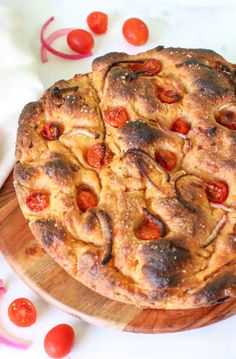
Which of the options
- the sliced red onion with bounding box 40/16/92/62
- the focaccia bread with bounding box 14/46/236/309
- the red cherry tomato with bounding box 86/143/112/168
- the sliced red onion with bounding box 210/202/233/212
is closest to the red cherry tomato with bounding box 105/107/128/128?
the focaccia bread with bounding box 14/46/236/309

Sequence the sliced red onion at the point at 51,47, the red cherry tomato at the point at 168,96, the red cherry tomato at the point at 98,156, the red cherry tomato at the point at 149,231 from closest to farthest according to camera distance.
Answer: the red cherry tomato at the point at 149,231 → the red cherry tomato at the point at 98,156 → the red cherry tomato at the point at 168,96 → the sliced red onion at the point at 51,47

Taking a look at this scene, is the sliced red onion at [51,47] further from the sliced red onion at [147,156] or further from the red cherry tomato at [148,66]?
the sliced red onion at [147,156]

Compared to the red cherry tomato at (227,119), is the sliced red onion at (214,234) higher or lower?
lower

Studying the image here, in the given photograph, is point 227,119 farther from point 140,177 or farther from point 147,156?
point 140,177

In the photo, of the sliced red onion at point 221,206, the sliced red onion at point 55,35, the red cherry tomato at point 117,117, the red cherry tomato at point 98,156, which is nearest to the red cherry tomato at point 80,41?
the sliced red onion at point 55,35

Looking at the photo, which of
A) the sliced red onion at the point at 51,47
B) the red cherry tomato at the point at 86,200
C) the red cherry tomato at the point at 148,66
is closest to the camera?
the red cherry tomato at the point at 86,200

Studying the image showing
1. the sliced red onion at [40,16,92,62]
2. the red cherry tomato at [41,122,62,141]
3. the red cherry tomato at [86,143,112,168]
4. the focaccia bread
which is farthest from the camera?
the sliced red onion at [40,16,92,62]

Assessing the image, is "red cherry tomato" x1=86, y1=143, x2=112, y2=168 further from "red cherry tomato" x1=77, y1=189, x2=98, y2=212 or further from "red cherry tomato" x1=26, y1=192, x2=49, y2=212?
"red cherry tomato" x1=26, y1=192, x2=49, y2=212

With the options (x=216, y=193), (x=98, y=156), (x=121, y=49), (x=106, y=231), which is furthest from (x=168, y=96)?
(x=121, y=49)
